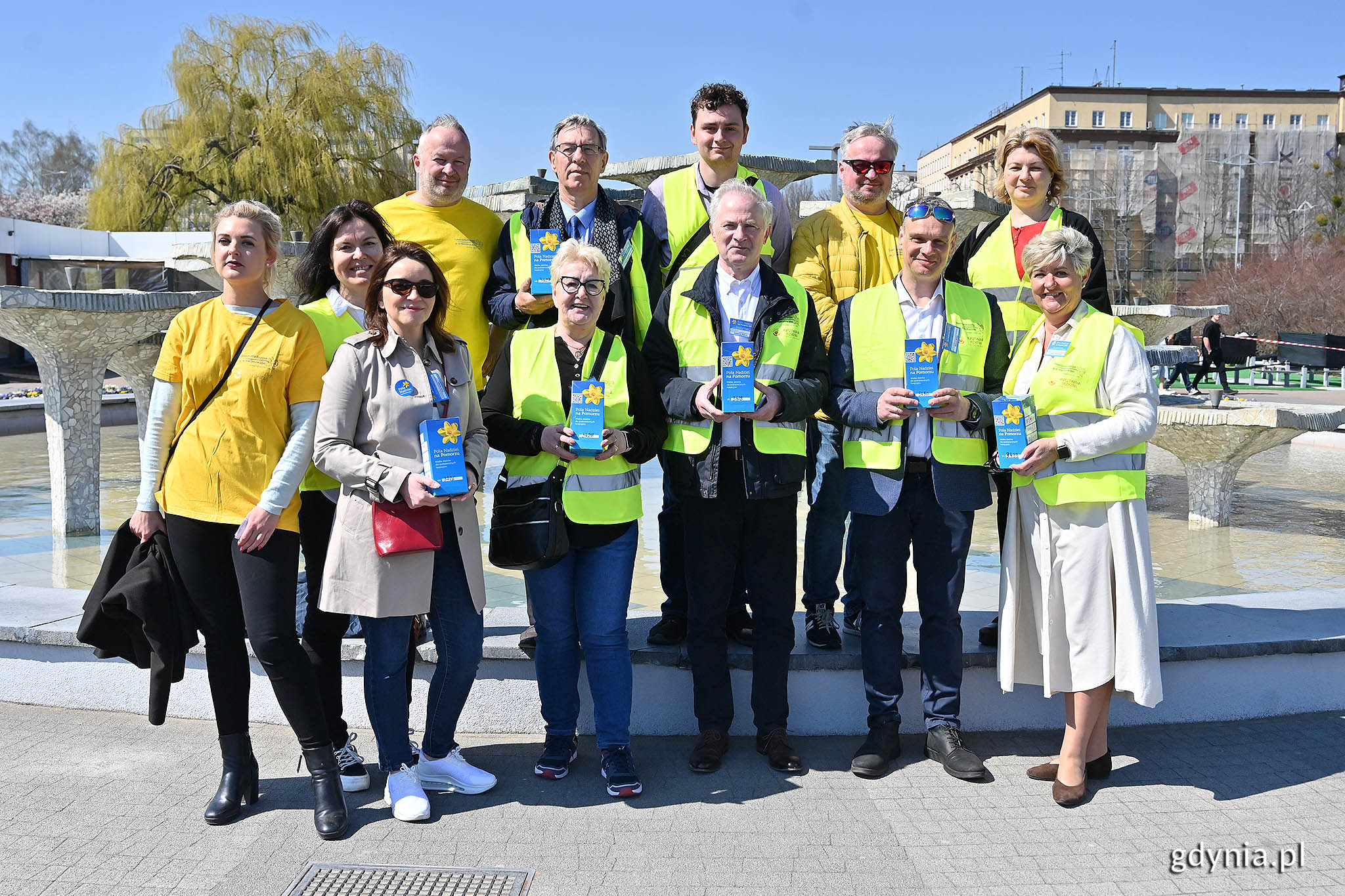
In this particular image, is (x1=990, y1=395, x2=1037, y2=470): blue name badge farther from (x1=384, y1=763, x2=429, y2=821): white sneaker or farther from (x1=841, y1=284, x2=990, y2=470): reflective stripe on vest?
(x1=384, y1=763, x2=429, y2=821): white sneaker

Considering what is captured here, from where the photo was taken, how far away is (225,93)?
30.0 metres

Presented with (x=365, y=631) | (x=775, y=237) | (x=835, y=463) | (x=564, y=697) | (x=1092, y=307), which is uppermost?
(x=775, y=237)

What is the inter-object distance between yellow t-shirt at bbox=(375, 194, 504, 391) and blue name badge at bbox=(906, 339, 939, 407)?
1.82m

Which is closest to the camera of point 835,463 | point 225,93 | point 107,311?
point 835,463

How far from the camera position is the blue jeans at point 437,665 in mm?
3695

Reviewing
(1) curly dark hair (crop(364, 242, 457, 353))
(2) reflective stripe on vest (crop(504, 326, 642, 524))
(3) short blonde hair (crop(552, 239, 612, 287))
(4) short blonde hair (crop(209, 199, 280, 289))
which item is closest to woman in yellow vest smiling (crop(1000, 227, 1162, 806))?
(2) reflective stripe on vest (crop(504, 326, 642, 524))

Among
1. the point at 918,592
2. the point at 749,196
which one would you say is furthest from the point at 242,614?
the point at 918,592

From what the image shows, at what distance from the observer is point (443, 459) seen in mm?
3418

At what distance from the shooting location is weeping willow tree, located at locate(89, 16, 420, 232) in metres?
29.2

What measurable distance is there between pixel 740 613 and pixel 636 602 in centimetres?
156

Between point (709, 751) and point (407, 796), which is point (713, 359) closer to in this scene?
point (709, 751)

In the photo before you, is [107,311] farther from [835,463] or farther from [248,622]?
[835,463]

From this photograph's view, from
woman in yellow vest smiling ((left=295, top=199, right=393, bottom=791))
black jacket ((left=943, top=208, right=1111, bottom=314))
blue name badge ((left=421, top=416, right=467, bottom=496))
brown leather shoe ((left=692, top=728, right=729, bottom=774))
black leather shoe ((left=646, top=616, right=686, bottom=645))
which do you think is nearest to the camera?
blue name badge ((left=421, top=416, right=467, bottom=496))

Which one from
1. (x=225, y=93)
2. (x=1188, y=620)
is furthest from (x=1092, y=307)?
(x=225, y=93)
